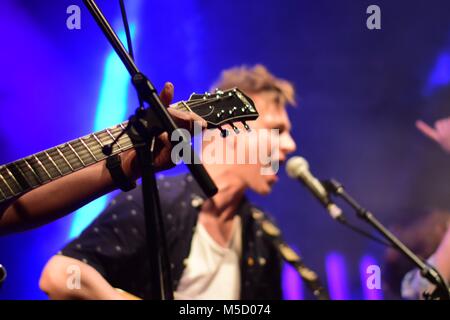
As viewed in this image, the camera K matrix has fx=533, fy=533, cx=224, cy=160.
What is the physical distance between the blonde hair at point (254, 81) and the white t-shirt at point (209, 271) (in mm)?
647

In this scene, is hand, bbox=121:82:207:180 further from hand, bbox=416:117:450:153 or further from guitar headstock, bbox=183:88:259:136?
hand, bbox=416:117:450:153

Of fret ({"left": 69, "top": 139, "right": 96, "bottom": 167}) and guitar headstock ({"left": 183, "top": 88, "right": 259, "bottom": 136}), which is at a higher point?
guitar headstock ({"left": 183, "top": 88, "right": 259, "bottom": 136})

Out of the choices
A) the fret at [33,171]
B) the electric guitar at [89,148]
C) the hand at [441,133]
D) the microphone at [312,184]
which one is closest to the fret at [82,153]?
the electric guitar at [89,148]

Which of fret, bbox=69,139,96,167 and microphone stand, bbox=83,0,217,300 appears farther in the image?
fret, bbox=69,139,96,167

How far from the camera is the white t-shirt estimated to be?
6.95 ft

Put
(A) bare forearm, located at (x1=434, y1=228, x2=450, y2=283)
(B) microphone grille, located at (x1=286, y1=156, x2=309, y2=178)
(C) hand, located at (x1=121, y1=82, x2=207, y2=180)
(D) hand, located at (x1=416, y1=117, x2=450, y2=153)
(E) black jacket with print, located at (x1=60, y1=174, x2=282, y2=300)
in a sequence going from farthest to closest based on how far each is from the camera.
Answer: (D) hand, located at (x1=416, y1=117, x2=450, y2=153) < (A) bare forearm, located at (x1=434, y1=228, x2=450, y2=283) < (B) microphone grille, located at (x1=286, y1=156, x2=309, y2=178) < (E) black jacket with print, located at (x1=60, y1=174, x2=282, y2=300) < (C) hand, located at (x1=121, y1=82, x2=207, y2=180)

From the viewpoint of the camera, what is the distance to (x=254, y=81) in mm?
2408

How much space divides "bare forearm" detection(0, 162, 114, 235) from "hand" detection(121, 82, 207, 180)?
4.1 inches

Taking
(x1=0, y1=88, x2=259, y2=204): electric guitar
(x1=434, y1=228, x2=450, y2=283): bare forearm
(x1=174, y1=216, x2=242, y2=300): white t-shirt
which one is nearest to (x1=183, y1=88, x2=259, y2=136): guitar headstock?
(x1=0, y1=88, x2=259, y2=204): electric guitar

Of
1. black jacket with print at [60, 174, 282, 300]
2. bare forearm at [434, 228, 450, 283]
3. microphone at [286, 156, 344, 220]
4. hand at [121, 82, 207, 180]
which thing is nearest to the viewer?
hand at [121, 82, 207, 180]

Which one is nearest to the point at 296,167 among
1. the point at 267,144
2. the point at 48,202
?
the point at 267,144

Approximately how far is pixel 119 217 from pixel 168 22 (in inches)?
33.9

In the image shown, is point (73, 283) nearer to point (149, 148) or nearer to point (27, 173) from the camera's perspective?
point (27, 173)
